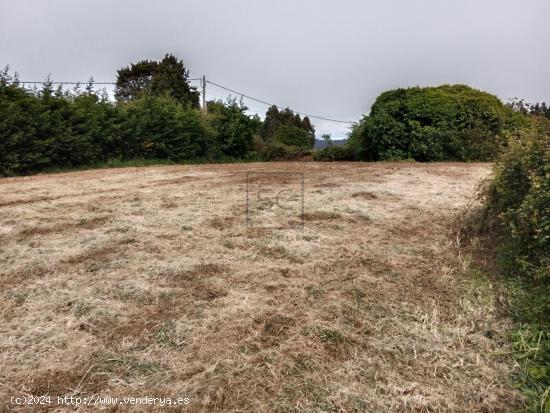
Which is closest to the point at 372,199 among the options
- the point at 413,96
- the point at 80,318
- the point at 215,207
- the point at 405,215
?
the point at 405,215

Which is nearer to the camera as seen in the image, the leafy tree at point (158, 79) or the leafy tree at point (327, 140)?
the leafy tree at point (327, 140)

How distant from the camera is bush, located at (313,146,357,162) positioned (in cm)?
1091

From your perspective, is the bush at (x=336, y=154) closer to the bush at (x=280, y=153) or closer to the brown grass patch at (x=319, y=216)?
the bush at (x=280, y=153)

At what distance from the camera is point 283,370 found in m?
1.47

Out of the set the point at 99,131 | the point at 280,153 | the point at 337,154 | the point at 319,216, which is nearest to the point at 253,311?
the point at 319,216

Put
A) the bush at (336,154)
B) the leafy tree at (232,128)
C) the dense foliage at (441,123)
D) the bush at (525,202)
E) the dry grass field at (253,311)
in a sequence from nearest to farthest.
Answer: the dry grass field at (253,311) → the bush at (525,202) → the dense foliage at (441,123) → the bush at (336,154) → the leafy tree at (232,128)

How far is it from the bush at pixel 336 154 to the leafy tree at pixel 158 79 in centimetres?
1084

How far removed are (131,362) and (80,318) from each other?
1.66ft

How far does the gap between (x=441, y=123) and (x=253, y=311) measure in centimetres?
813

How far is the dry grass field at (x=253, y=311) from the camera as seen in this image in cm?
138

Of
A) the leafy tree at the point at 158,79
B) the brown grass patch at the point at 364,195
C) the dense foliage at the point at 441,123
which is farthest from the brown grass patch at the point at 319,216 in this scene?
the leafy tree at the point at 158,79

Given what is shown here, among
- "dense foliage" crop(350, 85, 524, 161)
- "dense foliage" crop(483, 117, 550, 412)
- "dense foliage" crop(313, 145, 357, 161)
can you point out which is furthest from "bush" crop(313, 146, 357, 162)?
"dense foliage" crop(483, 117, 550, 412)

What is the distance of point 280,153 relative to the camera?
1259 cm

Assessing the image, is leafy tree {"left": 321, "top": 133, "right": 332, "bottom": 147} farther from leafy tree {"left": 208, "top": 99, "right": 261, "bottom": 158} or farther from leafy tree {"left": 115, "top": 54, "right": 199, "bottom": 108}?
leafy tree {"left": 115, "top": 54, "right": 199, "bottom": 108}
